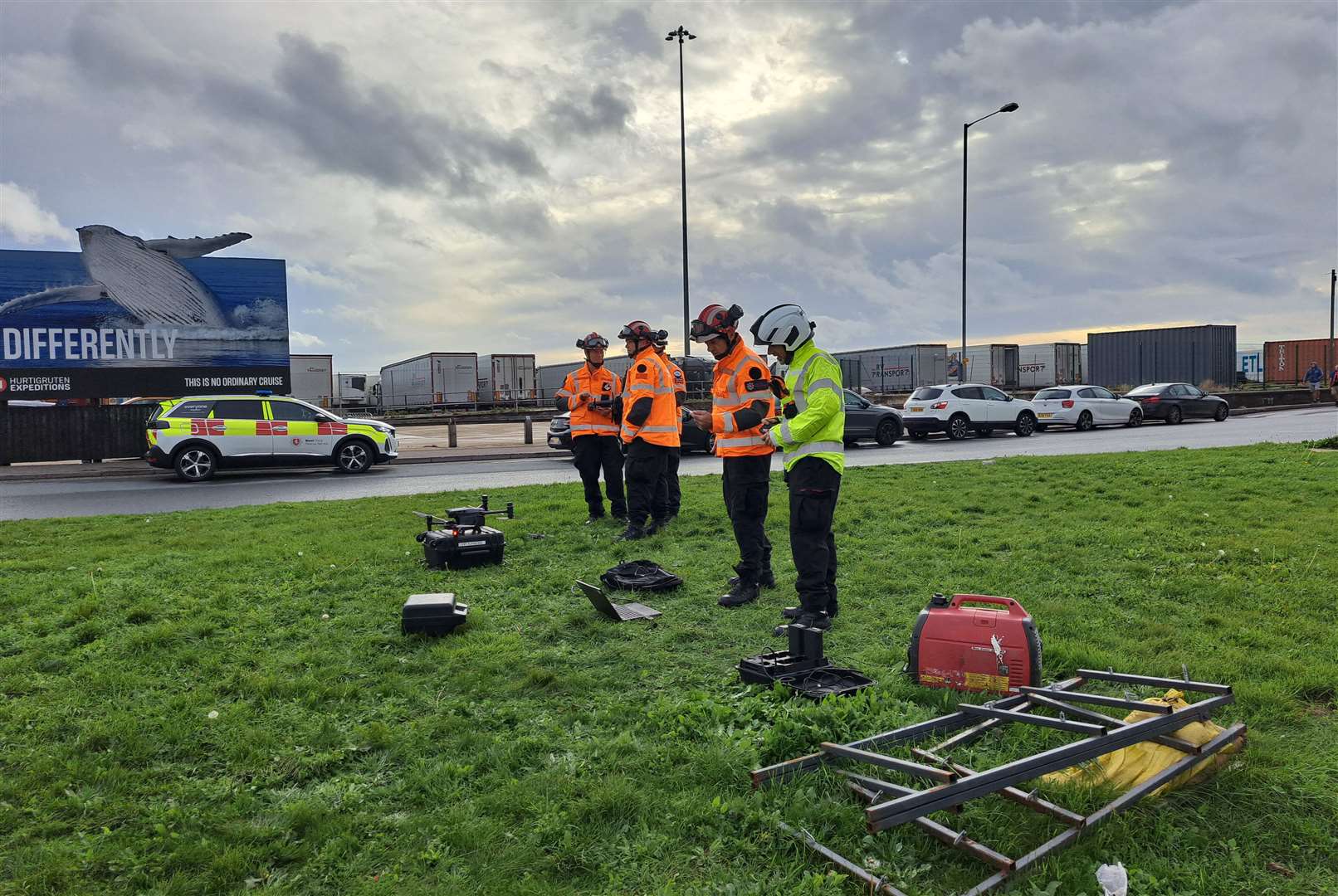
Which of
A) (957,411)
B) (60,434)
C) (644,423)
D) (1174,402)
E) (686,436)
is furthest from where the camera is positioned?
(1174,402)

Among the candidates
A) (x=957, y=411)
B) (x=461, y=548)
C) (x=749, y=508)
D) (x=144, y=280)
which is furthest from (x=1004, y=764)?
(x=144, y=280)

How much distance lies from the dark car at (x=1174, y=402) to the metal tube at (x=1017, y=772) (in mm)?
27222

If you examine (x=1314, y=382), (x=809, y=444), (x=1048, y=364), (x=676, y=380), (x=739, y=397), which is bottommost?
(x=809, y=444)

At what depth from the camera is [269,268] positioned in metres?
22.0

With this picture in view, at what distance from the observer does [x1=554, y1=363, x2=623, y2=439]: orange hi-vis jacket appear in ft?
29.2

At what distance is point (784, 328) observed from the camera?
497 cm

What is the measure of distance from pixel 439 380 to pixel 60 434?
22.4 metres

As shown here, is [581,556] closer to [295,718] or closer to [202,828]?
[295,718]

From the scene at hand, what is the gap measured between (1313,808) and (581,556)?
530 cm

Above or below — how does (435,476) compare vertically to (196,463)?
below

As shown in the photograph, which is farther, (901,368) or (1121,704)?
(901,368)

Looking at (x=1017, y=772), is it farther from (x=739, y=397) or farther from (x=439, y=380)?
(x=439, y=380)

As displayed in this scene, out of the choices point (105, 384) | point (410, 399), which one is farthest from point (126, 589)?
point (410, 399)

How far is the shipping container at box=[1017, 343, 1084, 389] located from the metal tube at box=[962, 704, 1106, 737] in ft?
165
